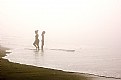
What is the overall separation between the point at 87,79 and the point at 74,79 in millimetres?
1517

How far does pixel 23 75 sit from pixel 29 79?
5.68ft

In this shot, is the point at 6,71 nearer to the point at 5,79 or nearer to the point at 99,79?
the point at 5,79

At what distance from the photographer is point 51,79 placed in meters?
22.9

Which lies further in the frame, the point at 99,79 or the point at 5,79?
the point at 99,79

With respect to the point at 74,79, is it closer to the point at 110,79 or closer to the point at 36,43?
the point at 110,79

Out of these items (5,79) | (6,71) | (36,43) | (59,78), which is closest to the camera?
(5,79)

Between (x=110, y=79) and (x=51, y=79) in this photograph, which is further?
(x=110, y=79)

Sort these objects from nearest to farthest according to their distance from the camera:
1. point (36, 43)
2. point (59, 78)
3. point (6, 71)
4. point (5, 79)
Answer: point (5, 79) → point (59, 78) → point (6, 71) → point (36, 43)

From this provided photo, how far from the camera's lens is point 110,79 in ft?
86.1

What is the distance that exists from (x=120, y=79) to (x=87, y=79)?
4207 mm

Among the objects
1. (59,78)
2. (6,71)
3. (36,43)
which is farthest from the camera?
(36,43)

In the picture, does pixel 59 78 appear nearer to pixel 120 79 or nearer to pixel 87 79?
pixel 87 79

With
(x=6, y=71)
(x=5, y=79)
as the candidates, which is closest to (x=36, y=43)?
(x=6, y=71)

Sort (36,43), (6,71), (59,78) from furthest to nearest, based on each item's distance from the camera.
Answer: (36,43) → (6,71) → (59,78)
